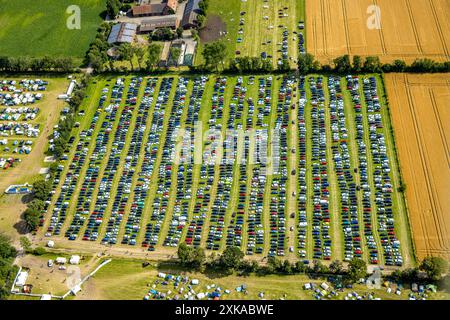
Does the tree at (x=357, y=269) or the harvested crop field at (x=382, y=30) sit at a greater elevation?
the harvested crop field at (x=382, y=30)

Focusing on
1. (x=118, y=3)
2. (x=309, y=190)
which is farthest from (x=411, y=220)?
(x=118, y=3)

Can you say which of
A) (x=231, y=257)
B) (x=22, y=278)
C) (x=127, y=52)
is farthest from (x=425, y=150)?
(x=22, y=278)

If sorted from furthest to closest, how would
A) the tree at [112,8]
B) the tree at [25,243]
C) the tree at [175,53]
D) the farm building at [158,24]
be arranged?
the tree at [112,8]
the farm building at [158,24]
the tree at [175,53]
the tree at [25,243]

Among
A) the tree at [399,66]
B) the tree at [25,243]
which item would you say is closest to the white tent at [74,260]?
the tree at [25,243]

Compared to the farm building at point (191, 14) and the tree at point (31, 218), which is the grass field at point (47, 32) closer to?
the farm building at point (191, 14)

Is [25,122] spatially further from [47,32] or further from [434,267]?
[434,267]
